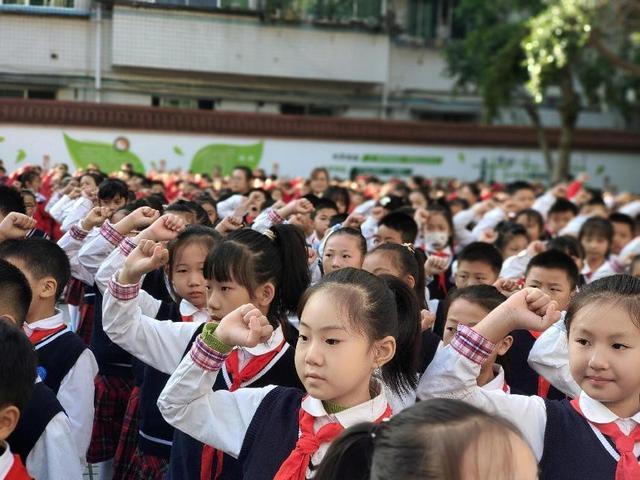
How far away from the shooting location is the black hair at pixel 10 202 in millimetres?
4605

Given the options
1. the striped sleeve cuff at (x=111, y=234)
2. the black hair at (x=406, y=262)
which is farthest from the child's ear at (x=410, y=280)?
the striped sleeve cuff at (x=111, y=234)

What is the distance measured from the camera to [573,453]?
7.78ft

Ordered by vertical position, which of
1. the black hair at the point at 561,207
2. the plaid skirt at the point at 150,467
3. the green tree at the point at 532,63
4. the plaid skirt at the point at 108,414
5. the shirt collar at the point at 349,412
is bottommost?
the plaid skirt at the point at 108,414

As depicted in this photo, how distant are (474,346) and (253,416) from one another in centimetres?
55

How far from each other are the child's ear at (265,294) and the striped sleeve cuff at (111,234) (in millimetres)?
1118

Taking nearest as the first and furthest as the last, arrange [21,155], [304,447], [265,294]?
[304,447], [265,294], [21,155]

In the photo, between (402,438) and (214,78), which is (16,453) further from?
(214,78)

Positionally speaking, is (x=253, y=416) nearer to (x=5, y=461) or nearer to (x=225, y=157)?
(x=5, y=461)

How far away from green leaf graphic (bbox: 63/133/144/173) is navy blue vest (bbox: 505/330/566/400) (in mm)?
10719

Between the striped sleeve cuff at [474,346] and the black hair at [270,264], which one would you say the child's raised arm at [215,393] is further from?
the black hair at [270,264]

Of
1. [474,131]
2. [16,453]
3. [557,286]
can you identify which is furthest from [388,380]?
[474,131]

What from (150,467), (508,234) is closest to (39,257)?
(150,467)

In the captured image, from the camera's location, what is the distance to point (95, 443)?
434 centimetres

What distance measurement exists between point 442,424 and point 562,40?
12.6 metres
